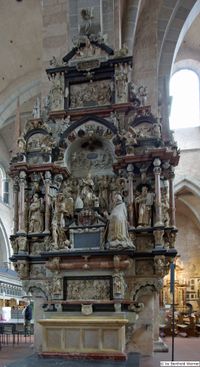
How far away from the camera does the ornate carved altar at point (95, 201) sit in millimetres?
7578

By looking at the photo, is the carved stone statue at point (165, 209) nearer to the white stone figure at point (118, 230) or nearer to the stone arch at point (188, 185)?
the white stone figure at point (118, 230)

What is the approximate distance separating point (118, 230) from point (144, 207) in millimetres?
937

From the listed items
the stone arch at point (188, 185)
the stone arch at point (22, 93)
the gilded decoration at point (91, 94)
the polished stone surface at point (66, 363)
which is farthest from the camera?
the stone arch at point (188, 185)

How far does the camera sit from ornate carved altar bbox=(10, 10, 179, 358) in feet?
24.9

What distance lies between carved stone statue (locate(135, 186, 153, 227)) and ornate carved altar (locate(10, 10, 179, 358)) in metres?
0.02

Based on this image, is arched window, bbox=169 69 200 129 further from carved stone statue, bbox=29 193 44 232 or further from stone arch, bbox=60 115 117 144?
carved stone statue, bbox=29 193 44 232

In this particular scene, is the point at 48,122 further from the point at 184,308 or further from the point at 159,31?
the point at 184,308

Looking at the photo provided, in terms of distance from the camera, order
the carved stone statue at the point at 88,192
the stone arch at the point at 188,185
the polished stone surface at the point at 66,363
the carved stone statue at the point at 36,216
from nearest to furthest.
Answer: the polished stone surface at the point at 66,363 → the carved stone statue at the point at 88,192 → the carved stone statue at the point at 36,216 → the stone arch at the point at 188,185

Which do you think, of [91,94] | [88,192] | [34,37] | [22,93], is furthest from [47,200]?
[22,93]

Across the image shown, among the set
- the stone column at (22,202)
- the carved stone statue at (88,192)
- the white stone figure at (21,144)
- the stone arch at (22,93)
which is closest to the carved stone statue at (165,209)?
the carved stone statue at (88,192)

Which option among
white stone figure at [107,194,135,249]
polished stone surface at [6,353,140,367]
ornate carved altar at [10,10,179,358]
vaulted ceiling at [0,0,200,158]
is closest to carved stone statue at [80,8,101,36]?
ornate carved altar at [10,10,179,358]

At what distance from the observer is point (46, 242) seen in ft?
27.3

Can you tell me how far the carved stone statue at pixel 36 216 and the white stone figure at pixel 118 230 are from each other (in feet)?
5.18

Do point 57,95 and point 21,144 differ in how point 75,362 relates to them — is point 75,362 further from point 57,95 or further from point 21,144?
point 57,95
